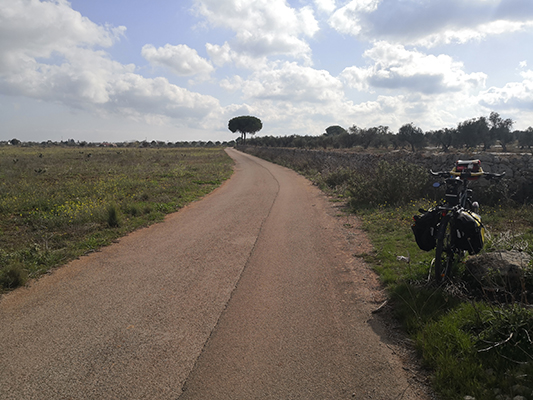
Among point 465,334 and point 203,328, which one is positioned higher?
point 465,334

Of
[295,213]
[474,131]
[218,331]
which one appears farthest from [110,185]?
[474,131]

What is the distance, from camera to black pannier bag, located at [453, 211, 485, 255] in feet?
13.5

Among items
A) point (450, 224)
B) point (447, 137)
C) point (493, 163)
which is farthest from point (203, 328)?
point (447, 137)

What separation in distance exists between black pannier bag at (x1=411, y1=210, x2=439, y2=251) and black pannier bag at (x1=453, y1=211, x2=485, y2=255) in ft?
1.08

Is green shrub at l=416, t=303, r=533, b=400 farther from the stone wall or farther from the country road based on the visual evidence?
the stone wall

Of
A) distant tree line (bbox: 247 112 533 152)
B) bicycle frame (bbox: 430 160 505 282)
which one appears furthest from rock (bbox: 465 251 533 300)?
distant tree line (bbox: 247 112 533 152)

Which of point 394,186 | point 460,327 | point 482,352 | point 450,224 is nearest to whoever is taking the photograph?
point 482,352

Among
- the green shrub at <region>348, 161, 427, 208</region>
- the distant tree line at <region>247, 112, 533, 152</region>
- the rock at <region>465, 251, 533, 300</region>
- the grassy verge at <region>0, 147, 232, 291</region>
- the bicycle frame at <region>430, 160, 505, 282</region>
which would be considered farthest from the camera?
the distant tree line at <region>247, 112, 533, 152</region>

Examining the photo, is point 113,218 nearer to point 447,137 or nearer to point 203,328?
point 203,328

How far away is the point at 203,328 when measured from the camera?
395 cm

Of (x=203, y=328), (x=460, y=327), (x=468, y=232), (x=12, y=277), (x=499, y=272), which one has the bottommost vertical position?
(x=203, y=328)

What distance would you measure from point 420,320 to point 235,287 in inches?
101

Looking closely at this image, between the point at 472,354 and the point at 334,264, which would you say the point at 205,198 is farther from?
the point at 472,354

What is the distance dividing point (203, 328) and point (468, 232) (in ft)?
11.3
